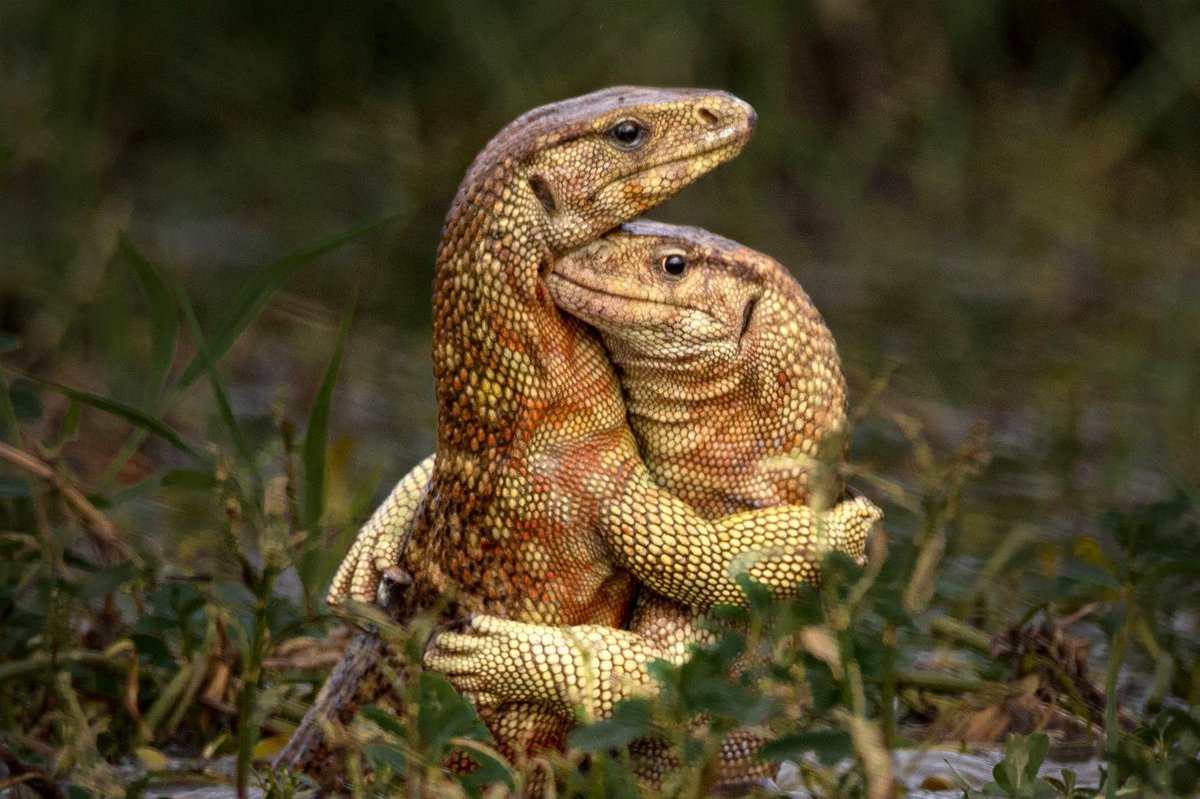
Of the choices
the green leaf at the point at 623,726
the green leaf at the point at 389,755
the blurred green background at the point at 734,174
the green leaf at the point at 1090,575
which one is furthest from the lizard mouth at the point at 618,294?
the blurred green background at the point at 734,174

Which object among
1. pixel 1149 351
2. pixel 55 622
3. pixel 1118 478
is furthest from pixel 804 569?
pixel 1149 351

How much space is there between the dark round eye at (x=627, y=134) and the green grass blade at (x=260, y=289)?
717mm

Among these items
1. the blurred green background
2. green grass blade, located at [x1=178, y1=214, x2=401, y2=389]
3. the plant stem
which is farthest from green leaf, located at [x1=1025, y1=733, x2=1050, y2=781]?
the blurred green background

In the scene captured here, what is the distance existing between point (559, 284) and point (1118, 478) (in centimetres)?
307

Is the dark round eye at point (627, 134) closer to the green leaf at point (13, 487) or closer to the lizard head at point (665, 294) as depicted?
the lizard head at point (665, 294)

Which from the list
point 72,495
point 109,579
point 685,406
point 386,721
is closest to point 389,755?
point 386,721

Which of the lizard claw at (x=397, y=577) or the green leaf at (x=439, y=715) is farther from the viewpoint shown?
the lizard claw at (x=397, y=577)

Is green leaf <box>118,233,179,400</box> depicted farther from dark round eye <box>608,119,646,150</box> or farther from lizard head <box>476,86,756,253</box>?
dark round eye <box>608,119,646,150</box>

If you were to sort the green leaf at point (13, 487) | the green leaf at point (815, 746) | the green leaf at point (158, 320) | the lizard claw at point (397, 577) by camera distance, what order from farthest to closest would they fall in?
the green leaf at point (158, 320) < the green leaf at point (13, 487) < the lizard claw at point (397, 577) < the green leaf at point (815, 746)

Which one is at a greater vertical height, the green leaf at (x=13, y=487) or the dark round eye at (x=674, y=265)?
the dark round eye at (x=674, y=265)

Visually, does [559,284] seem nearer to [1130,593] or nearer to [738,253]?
[738,253]

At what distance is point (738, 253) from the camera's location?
3.05 meters

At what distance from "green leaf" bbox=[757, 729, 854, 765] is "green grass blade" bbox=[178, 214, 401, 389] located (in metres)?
1.38

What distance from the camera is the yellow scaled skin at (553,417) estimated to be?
2928mm
